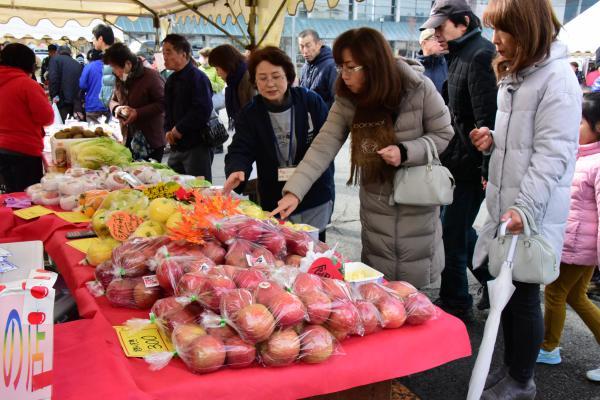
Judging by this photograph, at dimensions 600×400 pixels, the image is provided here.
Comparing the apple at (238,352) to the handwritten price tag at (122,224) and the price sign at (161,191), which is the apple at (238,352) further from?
the price sign at (161,191)

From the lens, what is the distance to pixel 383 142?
2184 millimetres

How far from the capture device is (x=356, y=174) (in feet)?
7.57

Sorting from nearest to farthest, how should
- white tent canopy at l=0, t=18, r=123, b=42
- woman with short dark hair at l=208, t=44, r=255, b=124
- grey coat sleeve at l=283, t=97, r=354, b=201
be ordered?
grey coat sleeve at l=283, t=97, r=354, b=201
woman with short dark hair at l=208, t=44, r=255, b=124
white tent canopy at l=0, t=18, r=123, b=42

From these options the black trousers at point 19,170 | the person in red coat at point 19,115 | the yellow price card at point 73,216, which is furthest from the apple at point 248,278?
the black trousers at point 19,170

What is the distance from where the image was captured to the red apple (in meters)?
1.43

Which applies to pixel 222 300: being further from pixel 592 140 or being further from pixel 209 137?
pixel 209 137

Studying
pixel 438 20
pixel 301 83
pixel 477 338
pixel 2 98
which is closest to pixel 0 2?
pixel 2 98

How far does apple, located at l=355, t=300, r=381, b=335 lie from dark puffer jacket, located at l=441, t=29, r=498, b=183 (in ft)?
4.64

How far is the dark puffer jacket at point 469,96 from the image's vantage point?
101 inches

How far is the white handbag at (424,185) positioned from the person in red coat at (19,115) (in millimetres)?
3199

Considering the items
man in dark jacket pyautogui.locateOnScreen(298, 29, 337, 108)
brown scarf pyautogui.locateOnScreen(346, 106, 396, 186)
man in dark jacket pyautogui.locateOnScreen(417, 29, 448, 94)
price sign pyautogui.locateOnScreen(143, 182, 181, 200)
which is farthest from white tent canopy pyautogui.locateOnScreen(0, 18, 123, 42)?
brown scarf pyautogui.locateOnScreen(346, 106, 396, 186)

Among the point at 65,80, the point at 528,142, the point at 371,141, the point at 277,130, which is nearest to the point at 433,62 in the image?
the point at 277,130

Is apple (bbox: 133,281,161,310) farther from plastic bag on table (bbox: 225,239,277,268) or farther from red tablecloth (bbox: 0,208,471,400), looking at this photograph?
plastic bag on table (bbox: 225,239,277,268)

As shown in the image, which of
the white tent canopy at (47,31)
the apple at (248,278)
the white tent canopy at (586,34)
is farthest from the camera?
the white tent canopy at (47,31)
